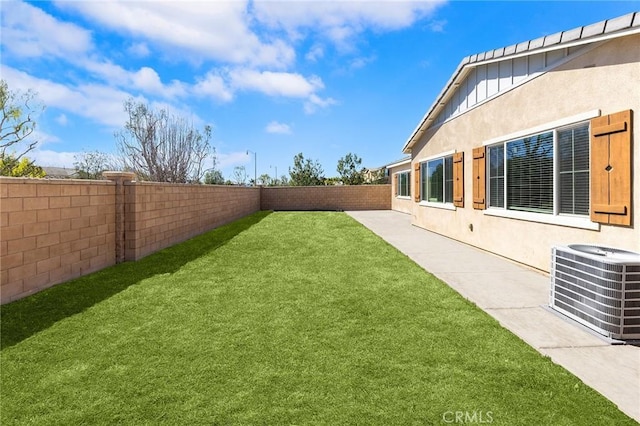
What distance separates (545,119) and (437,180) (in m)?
5.88

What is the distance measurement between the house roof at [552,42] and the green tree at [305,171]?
83.6 ft

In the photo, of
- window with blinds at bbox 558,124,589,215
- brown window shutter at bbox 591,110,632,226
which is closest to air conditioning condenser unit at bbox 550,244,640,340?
brown window shutter at bbox 591,110,632,226

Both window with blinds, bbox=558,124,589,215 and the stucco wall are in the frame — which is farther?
window with blinds, bbox=558,124,589,215

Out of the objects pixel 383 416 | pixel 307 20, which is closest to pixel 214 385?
pixel 383 416

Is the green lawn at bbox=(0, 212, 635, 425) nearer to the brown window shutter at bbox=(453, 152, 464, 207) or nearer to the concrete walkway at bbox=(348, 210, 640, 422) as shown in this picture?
the concrete walkway at bbox=(348, 210, 640, 422)

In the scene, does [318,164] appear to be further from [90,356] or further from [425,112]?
[90,356]

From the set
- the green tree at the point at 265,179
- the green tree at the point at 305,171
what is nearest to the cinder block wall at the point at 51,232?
the green tree at the point at 305,171

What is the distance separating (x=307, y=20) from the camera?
479 inches

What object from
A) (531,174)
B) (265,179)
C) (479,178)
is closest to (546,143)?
(531,174)

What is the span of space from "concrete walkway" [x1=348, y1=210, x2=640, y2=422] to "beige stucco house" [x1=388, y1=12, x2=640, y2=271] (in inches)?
33.2

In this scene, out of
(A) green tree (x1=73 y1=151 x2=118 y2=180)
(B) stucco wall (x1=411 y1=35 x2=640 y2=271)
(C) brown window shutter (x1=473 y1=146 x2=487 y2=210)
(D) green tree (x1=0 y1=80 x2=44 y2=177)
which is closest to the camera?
(B) stucco wall (x1=411 y1=35 x2=640 y2=271)

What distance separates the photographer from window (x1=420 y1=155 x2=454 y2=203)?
10945 mm

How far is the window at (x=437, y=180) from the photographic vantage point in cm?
1095

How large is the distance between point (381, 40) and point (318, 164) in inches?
897
